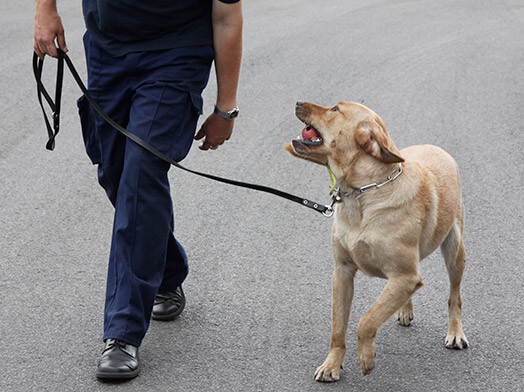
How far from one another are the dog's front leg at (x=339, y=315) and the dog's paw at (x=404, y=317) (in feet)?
1.81

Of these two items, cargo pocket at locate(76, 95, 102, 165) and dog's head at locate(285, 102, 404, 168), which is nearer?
dog's head at locate(285, 102, 404, 168)

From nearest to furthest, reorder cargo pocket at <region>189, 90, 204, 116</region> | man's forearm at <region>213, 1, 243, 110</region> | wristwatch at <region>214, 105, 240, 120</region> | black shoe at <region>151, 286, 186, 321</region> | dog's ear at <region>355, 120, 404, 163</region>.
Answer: dog's ear at <region>355, 120, 404, 163</region>, man's forearm at <region>213, 1, 243, 110</region>, cargo pocket at <region>189, 90, 204, 116</region>, wristwatch at <region>214, 105, 240, 120</region>, black shoe at <region>151, 286, 186, 321</region>

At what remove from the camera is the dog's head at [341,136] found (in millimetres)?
3600

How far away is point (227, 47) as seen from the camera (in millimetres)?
3771

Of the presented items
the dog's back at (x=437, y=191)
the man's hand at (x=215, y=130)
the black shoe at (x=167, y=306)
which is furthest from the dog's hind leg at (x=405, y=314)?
the man's hand at (x=215, y=130)

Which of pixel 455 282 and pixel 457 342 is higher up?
pixel 455 282

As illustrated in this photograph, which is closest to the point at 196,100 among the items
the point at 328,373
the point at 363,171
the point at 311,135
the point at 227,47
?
the point at 227,47

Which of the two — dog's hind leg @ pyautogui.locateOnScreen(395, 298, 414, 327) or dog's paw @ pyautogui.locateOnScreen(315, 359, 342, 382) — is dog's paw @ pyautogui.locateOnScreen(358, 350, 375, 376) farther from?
dog's hind leg @ pyautogui.locateOnScreen(395, 298, 414, 327)

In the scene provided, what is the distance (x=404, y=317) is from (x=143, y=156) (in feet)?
5.42

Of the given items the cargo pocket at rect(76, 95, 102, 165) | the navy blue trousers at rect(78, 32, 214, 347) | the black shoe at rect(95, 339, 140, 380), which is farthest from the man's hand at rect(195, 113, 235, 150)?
the black shoe at rect(95, 339, 140, 380)

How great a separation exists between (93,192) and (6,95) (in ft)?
8.74

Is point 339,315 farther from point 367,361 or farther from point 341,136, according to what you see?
point 341,136

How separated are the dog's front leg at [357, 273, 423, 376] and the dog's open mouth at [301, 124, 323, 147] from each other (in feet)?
2.33

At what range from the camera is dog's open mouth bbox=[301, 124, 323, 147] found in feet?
12.2
